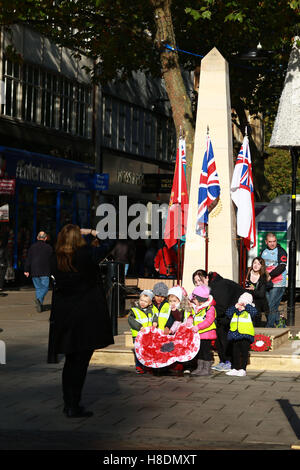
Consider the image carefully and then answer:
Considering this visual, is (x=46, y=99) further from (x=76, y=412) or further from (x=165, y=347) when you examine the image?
(x=76, y=412)

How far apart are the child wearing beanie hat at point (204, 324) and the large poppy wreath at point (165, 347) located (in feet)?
0.56

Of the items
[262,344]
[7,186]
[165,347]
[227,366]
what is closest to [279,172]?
[7,186]

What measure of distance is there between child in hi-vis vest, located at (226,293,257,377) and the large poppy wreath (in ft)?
1.56

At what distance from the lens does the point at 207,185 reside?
48.5ft

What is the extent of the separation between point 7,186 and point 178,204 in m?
12.7

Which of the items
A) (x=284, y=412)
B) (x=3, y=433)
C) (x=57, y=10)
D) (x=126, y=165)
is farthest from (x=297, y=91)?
(x=126, y=165)

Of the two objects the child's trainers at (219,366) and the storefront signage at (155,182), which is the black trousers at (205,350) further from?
the storefront signage at (155,182)

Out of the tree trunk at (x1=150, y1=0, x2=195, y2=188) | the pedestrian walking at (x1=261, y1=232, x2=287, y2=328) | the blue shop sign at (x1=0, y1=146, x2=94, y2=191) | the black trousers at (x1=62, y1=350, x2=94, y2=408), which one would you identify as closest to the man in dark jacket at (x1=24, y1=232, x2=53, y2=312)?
the tree trunk at (x1=150, y1=0, x2=195, y2=188)

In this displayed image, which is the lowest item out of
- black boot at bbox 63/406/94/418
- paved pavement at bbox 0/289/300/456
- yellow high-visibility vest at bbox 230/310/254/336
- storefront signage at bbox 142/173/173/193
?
paved pavement at bbox 0/289/300/456

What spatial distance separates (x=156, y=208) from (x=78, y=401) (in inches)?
1254

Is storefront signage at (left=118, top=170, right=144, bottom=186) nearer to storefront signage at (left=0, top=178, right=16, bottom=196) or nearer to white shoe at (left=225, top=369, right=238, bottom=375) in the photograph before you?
storefront signage at (left=0, top=178, right=16, bottom=196)

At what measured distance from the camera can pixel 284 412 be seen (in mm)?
9062

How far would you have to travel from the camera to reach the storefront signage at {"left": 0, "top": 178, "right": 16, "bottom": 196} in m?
27.7

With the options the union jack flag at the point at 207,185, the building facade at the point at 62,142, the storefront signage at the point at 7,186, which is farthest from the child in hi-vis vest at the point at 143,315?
the storefront signage at the point at 7,186
